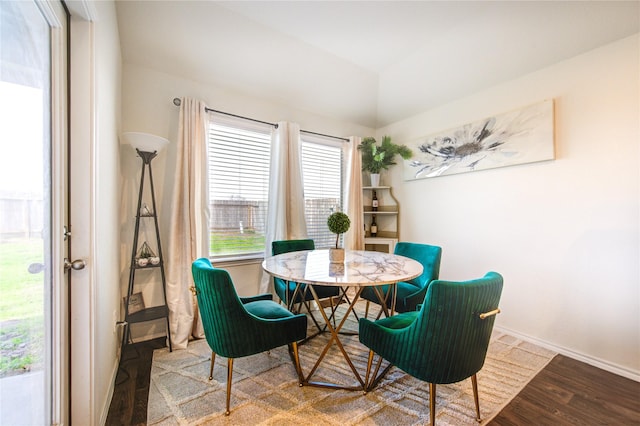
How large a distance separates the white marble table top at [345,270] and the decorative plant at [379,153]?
180 cm

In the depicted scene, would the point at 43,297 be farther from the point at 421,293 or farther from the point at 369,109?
the point at 369,109

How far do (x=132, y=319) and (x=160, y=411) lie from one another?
3.08ft

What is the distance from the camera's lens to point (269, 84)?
295cm

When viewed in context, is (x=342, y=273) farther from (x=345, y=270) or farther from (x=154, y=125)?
(x=154, y=125)

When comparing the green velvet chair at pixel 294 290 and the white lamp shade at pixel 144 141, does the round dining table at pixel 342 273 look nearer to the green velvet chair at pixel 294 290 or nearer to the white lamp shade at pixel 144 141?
the green velvet chair at pixel 294 290

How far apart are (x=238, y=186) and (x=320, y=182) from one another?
1168 millimetres

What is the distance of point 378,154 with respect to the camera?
11.8 feet

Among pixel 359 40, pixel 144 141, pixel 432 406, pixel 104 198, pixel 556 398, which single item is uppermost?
pixel 359 40

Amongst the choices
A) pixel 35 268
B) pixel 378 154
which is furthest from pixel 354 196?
pixel 35 268

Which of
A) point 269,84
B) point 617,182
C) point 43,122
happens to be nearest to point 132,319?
point 43,122

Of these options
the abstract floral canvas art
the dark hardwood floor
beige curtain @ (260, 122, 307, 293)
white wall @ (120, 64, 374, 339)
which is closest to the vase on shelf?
the abstract floral canvas art

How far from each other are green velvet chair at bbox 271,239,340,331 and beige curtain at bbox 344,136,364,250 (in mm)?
899

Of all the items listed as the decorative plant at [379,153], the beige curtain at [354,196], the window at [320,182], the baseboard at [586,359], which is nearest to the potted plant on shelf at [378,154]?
the decorative plant at [379,153]

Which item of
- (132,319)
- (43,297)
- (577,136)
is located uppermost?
(577,136)
